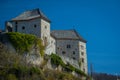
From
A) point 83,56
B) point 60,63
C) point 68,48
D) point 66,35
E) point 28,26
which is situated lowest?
point 60,63

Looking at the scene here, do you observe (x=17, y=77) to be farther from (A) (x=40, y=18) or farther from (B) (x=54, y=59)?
(A) (x=40, y=18)

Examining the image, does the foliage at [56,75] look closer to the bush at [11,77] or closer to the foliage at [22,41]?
the foliage at [22,41]

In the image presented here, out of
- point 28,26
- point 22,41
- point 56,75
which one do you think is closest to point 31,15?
point 28,26

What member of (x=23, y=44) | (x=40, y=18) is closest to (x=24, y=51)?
(x=23, y=44)

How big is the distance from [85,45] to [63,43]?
7.00 metres

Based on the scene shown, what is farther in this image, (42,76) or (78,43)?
(78,43)

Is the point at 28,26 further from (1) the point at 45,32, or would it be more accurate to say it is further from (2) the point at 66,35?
(2) the point at 66,35

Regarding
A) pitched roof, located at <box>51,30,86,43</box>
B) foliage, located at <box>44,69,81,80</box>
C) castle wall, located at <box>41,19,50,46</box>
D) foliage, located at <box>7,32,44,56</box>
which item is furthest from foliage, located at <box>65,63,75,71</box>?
pitched roof, located at <box>51,30,86,43</box>

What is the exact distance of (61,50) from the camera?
287 ft

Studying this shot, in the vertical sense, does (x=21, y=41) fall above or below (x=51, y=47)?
above

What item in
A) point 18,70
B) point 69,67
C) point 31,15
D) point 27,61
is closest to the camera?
point 18,70

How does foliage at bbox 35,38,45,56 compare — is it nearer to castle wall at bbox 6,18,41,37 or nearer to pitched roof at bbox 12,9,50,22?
castle wall at bbox 6,18,41,37

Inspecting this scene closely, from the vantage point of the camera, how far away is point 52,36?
84.4 m

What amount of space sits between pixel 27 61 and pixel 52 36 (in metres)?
17.8
